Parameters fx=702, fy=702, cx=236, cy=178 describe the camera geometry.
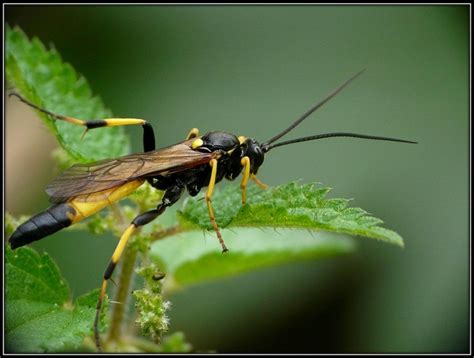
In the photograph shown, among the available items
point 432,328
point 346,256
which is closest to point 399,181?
point 346,256

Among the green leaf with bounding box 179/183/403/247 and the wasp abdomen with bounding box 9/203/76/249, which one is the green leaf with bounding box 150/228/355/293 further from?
the wasp abdomen with bounding box 9/203/76/249

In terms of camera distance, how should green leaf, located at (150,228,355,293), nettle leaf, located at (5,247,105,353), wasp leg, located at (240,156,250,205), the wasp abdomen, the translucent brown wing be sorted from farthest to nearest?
green leaf, located at (150,228,355,293)
wasp leg, located at (240,156,250,205)
the translucent brown wing
the wasp abdomen
nettle leaf, located at (5,247,105,353)

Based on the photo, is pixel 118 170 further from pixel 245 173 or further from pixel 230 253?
pixel 230 253

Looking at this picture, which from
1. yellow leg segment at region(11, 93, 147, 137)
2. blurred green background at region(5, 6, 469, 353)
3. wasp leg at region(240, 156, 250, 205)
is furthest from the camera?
blurred green background at region(5, 6, 469, 353)

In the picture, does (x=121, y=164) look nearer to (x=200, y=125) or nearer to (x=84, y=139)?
(x=84, y=139)

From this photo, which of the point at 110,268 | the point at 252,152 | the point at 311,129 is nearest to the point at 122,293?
the point at 110,268

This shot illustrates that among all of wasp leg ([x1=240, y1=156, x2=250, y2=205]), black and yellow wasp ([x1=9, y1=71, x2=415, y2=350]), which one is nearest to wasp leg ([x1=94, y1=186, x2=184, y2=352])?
black and yellow wasp ([x1=9, y1=71, x2=415, y2=350])
